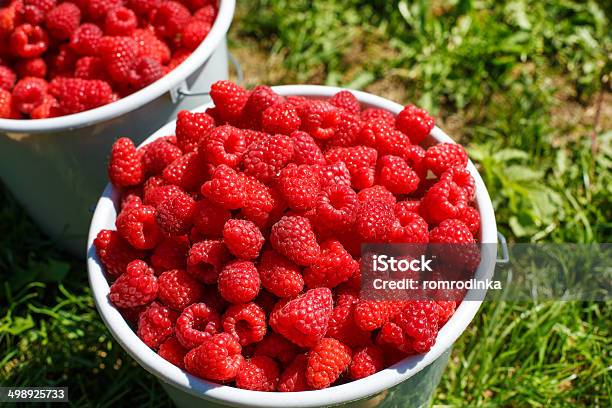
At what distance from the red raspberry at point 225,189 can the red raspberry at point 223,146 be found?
8 cm

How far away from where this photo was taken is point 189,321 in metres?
1.54

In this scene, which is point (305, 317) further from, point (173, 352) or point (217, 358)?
point (173, 352)

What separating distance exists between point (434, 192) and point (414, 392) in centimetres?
51

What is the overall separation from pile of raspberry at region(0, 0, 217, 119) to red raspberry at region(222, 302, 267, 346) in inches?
34.5

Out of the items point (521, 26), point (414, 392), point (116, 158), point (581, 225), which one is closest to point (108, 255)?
point (116, 158)

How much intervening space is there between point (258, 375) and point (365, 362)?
0.76 ft

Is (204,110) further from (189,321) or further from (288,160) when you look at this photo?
(189,321)

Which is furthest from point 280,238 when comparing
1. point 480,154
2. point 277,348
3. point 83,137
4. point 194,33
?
point 480,154

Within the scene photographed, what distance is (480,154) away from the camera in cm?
259

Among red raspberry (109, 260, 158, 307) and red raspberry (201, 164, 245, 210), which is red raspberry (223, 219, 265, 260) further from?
red raspberry (109, 260, 158, 307)

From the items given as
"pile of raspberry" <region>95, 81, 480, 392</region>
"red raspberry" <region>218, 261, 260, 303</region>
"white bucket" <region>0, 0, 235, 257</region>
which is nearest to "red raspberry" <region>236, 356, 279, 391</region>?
"pile of raspberry" <region>95, 81, 480, 392</region>

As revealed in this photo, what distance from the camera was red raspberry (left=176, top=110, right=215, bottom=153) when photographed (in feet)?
5.99

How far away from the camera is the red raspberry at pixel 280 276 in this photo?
59.8 inches

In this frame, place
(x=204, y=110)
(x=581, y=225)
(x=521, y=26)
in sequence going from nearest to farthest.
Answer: (x=204, y=110) → (x=581, y=225) → (x=521, y=26)
